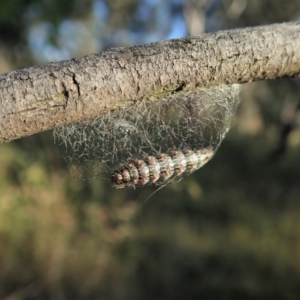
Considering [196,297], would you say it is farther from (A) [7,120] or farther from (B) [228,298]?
(A) [7,120]

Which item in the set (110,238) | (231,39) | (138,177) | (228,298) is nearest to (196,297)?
(228,298)

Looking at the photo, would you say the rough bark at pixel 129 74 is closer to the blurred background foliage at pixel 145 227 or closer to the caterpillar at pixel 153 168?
the caterpillar at pixel 153 168

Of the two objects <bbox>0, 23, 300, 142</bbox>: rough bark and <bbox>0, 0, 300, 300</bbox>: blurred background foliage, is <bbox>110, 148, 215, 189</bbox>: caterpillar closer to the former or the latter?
<bbox>0, 23, 300, 142</bbox>: rough bark

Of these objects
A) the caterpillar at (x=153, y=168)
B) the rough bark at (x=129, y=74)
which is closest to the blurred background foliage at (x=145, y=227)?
the caterpillar at (x=153, y=168)

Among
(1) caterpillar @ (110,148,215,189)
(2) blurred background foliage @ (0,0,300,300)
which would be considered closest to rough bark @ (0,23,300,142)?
(1) caterpillar @ (110,148,215,189)

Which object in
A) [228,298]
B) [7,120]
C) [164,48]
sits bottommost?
[228,298]

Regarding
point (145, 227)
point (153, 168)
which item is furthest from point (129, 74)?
point (145, 227)

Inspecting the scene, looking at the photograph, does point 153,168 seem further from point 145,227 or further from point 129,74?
point 145,227
